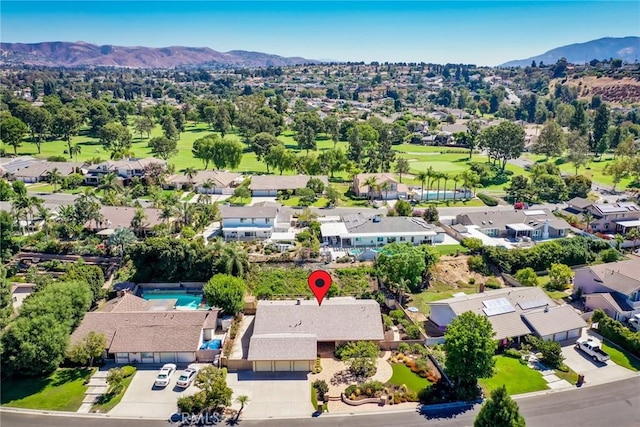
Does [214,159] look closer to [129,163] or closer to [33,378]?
[129,163]

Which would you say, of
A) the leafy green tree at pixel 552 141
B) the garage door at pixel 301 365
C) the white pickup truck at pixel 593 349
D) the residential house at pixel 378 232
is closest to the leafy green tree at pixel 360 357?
the garage door at pixel 301 365

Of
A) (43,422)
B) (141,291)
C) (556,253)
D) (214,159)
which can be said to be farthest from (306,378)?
(214,159)

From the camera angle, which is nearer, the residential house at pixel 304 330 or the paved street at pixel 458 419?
the paved street at pixel 458 419

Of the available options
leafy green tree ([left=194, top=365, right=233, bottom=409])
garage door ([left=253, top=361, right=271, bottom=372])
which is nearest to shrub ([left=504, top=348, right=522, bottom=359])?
garage door ([left=253, top=361, right=271, bottom=372])

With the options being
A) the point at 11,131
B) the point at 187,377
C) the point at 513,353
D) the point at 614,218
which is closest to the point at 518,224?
the point at 614,218

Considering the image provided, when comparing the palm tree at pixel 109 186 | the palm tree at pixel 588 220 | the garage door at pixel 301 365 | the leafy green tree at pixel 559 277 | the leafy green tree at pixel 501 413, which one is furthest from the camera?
the palm tree at pixel 109 186

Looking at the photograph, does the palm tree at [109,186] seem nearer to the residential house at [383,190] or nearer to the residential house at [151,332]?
the residential house at [151,332]
